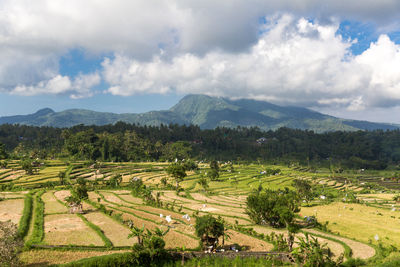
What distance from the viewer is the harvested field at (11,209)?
37.8 meters

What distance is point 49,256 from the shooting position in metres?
25.9

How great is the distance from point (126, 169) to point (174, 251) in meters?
83.8

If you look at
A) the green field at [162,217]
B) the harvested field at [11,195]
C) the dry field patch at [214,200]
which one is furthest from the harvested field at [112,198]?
the dry field patch at [214,200]

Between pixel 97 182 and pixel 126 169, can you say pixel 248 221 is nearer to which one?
pixel 97 182

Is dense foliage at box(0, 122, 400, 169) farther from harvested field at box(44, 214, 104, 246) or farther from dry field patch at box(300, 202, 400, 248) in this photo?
dry field patch at box(300, 202, 400, 248)

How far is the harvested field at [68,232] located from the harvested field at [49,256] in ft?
6.97

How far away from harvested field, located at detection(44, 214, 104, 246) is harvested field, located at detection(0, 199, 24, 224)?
409 cm

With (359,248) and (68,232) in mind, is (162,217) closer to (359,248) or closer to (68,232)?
(68,232)

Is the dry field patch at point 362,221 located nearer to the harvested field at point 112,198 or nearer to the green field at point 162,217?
the green field at point 162,217

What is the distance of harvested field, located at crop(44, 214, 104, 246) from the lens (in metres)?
30.0

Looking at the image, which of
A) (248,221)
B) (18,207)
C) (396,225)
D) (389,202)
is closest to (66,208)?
(18,207)

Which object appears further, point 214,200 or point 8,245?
point 214,200

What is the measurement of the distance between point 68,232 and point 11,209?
17.4 meters

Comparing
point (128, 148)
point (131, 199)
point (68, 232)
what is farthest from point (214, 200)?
point (128, 148)
